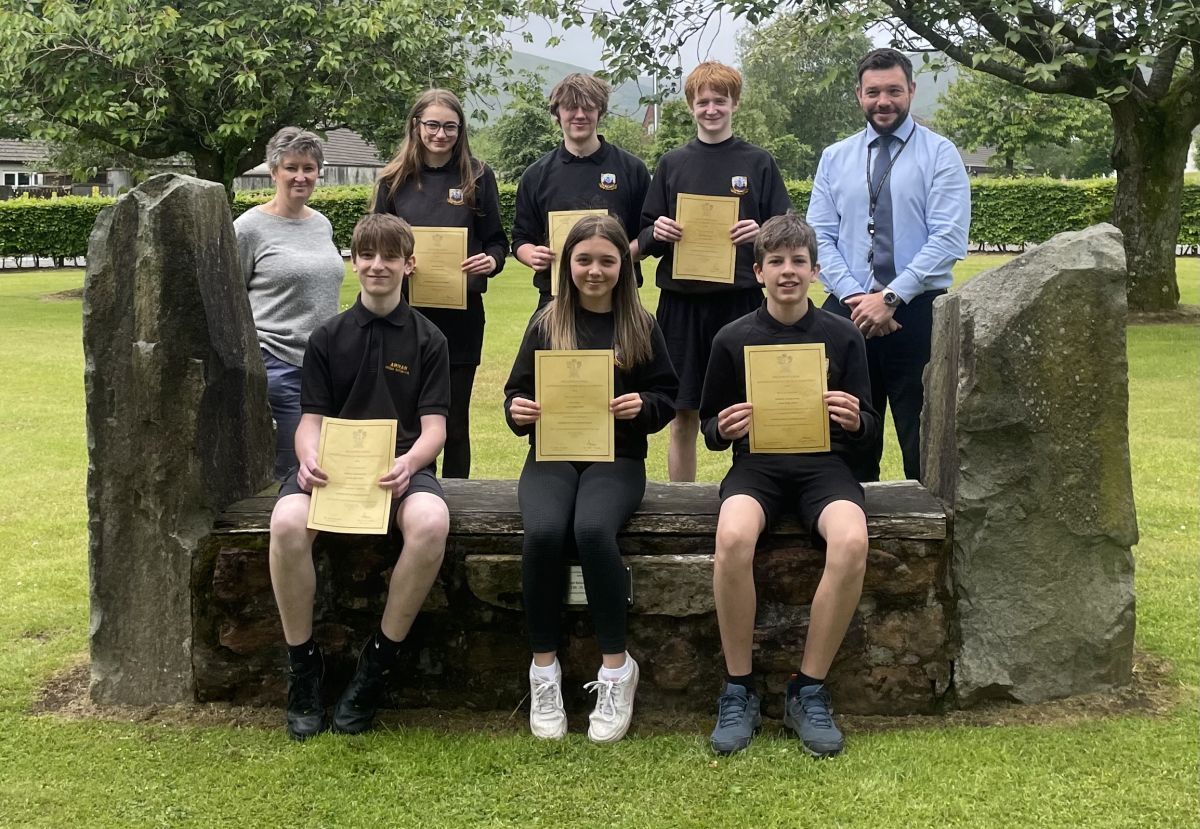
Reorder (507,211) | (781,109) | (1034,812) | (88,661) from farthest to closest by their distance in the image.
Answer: (781,109) < (507,211) < (88,661) < (1034,812)

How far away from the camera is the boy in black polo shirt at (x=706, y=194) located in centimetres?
440

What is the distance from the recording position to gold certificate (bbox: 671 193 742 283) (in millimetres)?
4398

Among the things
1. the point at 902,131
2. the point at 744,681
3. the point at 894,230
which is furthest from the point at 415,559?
the point at 902,131

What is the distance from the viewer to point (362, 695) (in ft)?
11.6

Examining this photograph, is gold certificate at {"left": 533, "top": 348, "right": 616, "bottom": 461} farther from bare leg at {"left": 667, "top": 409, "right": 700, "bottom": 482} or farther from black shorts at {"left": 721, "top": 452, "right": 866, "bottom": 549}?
bare leg at {"left": 667, "top": 409, "right": 700, "bottom": 482}

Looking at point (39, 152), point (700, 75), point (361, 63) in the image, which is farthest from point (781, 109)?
point (700, 75)

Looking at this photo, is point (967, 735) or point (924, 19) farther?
point (924, 19)

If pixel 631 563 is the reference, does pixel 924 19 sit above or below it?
above

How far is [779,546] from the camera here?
361 centimetres

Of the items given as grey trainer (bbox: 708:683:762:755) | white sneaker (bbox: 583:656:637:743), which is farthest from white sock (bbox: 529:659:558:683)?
grey trainer (bbox: 708:683:762:755)

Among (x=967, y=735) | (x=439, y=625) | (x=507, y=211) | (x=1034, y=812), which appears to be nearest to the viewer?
(x=1034, y=812)

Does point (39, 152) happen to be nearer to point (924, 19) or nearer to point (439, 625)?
point (924, 19)

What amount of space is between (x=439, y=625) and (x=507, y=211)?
25.4 meters

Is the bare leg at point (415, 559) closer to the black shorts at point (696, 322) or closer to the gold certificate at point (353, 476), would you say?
the gold certificate at point (353, 476)
